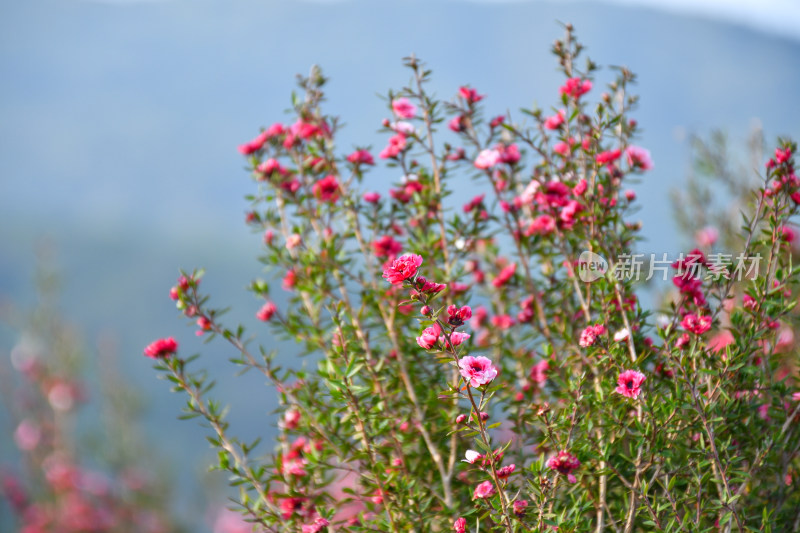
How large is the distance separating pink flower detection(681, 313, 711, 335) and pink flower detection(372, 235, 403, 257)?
2.64 ft

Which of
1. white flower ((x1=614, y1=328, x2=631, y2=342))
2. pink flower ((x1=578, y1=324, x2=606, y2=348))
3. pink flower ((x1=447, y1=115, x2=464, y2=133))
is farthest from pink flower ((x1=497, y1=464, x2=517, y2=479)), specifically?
pink flower ((x1=447, y1=115, x2=464, y2=133))

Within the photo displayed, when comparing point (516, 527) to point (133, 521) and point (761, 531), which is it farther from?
point (133, 521)

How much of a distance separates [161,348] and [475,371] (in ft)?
2.65

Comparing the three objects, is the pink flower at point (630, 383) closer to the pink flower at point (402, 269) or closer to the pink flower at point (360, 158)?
the pink flower at point (402, 269)

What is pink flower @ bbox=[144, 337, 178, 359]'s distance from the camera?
149cm

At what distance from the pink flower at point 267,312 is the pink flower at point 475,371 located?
91cm

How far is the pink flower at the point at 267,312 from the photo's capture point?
1846 mm

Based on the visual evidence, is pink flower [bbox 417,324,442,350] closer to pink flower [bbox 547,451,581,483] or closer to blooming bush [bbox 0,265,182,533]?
pink flower [bbox 547,451,581,483]

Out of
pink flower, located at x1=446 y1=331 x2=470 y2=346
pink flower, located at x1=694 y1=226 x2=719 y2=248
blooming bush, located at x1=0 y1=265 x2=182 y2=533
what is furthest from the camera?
blooming bush, located at x1=0 y1=265 x2=182 y2=533

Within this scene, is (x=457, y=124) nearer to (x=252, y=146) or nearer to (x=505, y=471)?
(x=252, y=146)

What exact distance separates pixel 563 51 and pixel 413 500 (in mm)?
1332

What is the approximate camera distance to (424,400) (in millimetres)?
1719

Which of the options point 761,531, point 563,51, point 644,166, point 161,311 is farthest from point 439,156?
point 161,311

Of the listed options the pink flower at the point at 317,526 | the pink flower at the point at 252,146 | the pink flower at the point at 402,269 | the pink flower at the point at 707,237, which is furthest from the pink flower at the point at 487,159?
the pink flower at the point at 707,237
